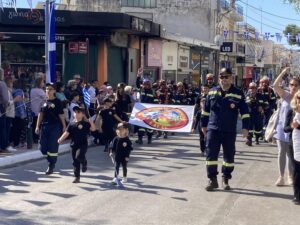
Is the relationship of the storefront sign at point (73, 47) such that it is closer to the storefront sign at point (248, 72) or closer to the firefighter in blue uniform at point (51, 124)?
the firefighter in blue uniform at point (51, 124)

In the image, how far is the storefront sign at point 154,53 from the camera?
106 ft

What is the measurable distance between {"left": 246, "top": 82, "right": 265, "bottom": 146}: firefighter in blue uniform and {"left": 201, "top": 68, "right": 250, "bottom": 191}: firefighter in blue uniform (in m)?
7.82

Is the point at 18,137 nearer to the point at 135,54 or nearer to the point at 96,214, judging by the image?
the point at 96,214

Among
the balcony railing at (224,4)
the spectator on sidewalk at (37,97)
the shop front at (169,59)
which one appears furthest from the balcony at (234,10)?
the spectator on sidewalk at (37,97)

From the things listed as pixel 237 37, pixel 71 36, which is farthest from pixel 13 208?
pixel 237 37

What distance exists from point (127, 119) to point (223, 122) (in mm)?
6567

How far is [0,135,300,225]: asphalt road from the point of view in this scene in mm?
7914

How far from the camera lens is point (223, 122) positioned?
9719 millimetres

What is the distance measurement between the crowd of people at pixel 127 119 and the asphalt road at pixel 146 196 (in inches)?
16.9

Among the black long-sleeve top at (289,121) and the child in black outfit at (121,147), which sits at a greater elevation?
the black long-sleeve top at (289,121)

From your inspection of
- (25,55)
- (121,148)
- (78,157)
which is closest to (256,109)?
(121,148)

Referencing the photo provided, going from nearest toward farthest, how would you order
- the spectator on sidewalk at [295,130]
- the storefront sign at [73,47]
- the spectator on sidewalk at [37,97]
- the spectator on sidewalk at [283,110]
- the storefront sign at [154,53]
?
the spectator on sidewalk at [295,130] < the spectator on sidewalk at [283,110] < the spectator on sidewalk at [37,97] < the storefront sign at [73,47] < the storefront sign at [154,53]

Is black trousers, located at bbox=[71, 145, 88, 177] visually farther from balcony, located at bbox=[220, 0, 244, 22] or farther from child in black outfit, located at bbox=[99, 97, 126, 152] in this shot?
balcony, located at bbox=[220, 0, 244, 22]

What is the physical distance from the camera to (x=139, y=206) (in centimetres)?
859
